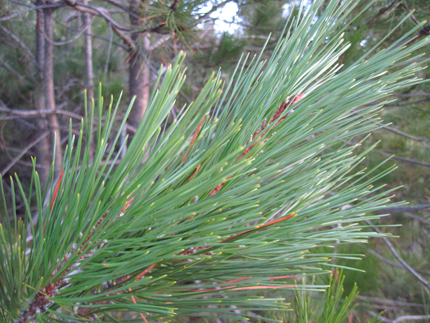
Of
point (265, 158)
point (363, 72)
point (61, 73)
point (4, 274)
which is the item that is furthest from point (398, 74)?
point (61, 73)

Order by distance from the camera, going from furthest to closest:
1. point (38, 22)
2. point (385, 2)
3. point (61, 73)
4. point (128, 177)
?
point (61, 73) < point (38, 22) < point (385, 2) < point (128, 177)

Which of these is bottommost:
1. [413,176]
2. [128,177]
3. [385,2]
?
[413,176]

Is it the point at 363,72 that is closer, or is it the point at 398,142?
the point at 363,72

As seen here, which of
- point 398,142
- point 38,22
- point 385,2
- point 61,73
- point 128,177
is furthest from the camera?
point 61,73

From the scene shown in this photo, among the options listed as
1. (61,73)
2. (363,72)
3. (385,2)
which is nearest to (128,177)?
(363,72)

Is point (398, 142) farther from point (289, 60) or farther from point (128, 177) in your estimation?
point (128, 177)

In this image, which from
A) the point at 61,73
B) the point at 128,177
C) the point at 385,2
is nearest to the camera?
the point at 128,177

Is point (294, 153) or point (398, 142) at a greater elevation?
point (294, 153)

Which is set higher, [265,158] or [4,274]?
[265,158]

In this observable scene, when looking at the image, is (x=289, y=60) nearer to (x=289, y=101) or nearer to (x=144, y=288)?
(x=289, y=101)
